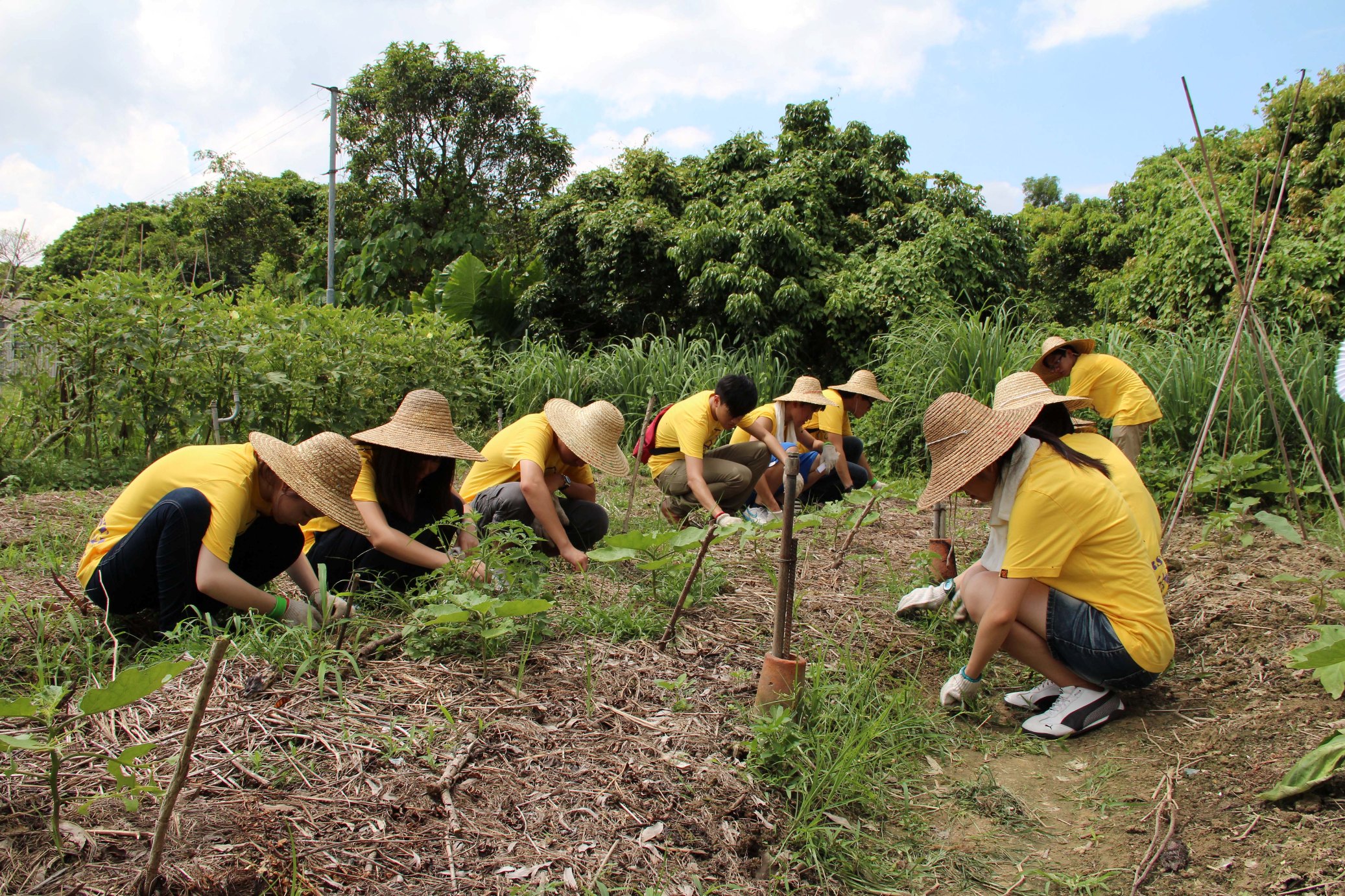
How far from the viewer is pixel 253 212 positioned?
63.5ft

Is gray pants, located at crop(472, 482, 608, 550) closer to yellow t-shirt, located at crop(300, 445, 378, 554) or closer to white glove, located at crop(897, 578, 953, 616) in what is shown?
yellow t-shirt, located at crop(300, 445, 378, 554)

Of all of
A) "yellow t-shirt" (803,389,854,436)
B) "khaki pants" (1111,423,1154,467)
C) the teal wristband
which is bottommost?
the teal wristband

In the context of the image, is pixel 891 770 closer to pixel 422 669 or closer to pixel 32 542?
pixel 422 669

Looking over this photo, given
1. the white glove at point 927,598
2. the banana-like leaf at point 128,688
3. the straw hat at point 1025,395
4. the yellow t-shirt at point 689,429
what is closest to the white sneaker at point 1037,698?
the white glove at point 927,598

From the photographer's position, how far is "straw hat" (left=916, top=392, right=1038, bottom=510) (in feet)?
7.92

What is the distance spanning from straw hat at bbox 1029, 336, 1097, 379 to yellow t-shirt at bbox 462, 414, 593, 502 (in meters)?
2.83

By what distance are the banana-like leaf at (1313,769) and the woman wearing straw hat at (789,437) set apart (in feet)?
10.3

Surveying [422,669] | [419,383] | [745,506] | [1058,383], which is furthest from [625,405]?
[422,669]

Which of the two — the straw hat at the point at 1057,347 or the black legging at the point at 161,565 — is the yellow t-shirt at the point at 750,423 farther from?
the black legging at the point at 161,565

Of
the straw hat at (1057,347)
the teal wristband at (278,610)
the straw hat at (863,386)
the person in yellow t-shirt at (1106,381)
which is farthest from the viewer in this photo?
the straw hat at (863,386)

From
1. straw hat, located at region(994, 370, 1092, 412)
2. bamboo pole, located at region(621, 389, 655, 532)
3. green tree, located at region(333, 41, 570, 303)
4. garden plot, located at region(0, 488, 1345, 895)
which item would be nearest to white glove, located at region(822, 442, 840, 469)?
bamboo pole, located at region(621, 389, 655, 532)

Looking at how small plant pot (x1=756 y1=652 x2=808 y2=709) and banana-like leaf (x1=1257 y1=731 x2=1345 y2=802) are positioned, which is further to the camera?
small plant pot (x1=756 y1=652 x2=808 y2=709)

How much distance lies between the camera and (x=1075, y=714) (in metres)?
2.60

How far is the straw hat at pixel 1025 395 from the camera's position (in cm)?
254
